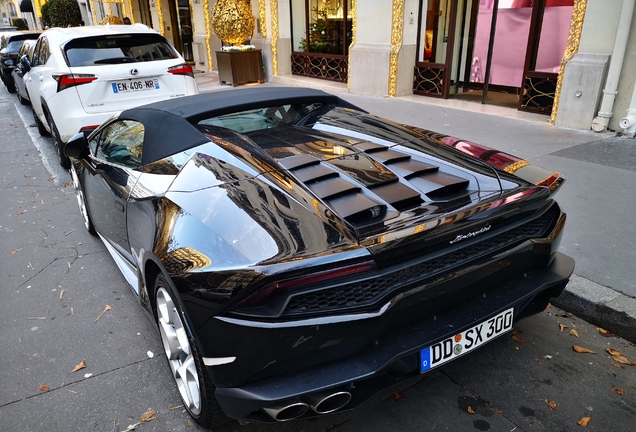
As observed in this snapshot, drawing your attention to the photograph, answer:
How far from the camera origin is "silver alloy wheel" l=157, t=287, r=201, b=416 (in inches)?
87.9

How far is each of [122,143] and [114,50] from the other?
12.6 ft

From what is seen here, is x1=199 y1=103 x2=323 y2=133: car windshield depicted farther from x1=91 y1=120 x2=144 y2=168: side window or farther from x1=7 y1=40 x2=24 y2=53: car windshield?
x1=7 y1=40 x2=24 y2=53: car windshield

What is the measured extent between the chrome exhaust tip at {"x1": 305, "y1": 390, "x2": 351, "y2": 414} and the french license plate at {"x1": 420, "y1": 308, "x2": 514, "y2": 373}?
379 millimetres

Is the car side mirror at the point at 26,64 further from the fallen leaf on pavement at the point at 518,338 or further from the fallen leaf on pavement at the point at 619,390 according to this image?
the fallen leaf on pavement at the point at 619,390

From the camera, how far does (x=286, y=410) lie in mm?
1824

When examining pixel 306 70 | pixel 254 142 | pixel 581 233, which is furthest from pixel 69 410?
pixel 306 70

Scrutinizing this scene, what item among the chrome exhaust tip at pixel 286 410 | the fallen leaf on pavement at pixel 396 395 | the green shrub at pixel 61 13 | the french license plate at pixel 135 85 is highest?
the green shrub at pixel 61 13

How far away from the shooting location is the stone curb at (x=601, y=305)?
118 inches

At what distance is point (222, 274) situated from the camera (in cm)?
184

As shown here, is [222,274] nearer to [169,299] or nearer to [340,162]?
[169,299]

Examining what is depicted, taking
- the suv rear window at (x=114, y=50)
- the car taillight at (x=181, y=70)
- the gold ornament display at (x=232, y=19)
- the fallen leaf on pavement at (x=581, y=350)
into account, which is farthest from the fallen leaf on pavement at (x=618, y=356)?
the gold ornament display at (x=232, y=19)

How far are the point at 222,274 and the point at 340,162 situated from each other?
0.99 meters

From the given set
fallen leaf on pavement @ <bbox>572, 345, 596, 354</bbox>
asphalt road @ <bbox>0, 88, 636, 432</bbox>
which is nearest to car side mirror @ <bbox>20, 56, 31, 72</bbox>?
asphalt road @ <bbox>0, 88, 636, 432</bbox>

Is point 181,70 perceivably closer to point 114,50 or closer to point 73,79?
point 114,50
